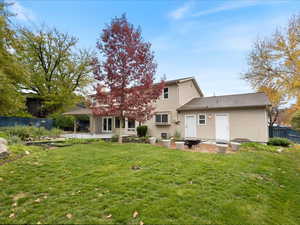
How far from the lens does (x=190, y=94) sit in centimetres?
1516

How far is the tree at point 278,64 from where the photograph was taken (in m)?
13.9

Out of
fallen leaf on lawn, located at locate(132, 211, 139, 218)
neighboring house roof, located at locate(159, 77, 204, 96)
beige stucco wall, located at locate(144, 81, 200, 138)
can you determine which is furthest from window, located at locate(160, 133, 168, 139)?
fallen leaf on lawn, located at locate(132, 211, 139, 218)

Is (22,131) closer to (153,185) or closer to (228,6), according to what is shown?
(153,185)

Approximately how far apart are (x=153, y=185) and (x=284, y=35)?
19.5 m

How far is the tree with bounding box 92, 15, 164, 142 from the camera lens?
8.95 metres

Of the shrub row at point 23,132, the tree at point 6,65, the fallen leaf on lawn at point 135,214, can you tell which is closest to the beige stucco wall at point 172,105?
the shrub row at point 23,132

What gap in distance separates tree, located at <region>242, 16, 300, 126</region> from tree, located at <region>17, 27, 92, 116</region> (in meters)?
19.9

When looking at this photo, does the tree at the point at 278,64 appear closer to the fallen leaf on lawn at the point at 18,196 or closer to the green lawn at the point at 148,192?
the green lawn at the point at 148,192

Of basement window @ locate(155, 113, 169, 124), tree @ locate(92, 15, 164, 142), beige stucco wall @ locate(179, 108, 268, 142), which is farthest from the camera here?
basement window @ locate(155, 113, 169, 124)

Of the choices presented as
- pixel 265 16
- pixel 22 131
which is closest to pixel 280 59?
pixel 265 16

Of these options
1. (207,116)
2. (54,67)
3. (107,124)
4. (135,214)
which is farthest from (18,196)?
(54,67)

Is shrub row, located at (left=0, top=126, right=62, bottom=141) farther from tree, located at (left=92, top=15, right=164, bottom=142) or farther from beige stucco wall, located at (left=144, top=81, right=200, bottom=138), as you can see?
beige stucco wall, located at (left=144, top=81, right=200, bottom=138)

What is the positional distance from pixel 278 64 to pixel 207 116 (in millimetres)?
10771

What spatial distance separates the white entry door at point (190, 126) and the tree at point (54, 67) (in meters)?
14.1
